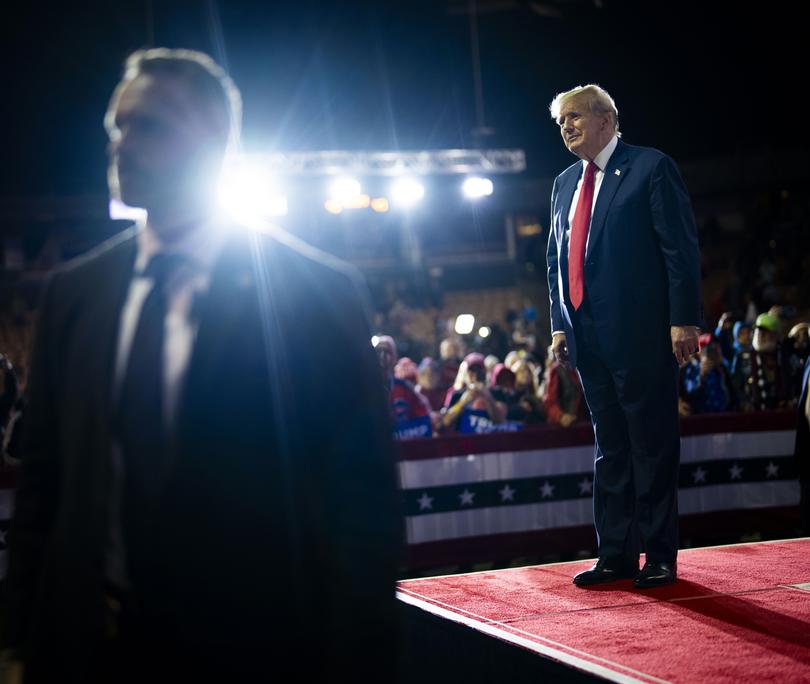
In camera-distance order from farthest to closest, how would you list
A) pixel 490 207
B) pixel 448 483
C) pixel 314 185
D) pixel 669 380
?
1. pixel 490 207
2. pixel 314 185
3. pixel 448 483
4. pixel 669 380

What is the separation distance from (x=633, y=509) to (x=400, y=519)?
244 cm

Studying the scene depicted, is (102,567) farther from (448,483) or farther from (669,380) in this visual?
(448,483)

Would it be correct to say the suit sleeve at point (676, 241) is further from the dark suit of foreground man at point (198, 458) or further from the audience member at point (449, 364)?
the audience member at point (449, 364)

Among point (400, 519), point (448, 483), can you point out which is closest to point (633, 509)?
point (400, 519)

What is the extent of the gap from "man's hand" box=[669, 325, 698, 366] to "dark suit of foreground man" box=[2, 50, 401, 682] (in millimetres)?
2196

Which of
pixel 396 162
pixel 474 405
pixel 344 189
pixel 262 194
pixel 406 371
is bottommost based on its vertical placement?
pixel 474 405

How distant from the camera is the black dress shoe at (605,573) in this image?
3766mm

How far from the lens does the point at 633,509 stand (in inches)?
151

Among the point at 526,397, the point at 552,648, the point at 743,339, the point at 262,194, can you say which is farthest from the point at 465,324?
the point at 552,648

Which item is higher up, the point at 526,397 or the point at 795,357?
the point at 795,357

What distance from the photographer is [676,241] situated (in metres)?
3.64

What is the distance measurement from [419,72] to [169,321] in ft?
67.0

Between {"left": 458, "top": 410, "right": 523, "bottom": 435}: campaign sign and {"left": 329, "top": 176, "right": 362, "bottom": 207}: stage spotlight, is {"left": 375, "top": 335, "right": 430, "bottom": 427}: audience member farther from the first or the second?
{"left": 329, "top": 176, "right": 362, "bottom": 207}: stage spotlight

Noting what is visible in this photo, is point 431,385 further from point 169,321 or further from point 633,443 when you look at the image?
point 169,321
